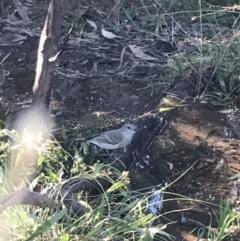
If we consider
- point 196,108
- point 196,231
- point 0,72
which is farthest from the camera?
point 0,72

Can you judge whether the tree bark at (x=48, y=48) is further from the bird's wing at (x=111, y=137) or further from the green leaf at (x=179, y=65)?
the green leaf at (x=179, y=65)

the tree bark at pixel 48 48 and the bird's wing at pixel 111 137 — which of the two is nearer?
the tree bark at pixel 48 48

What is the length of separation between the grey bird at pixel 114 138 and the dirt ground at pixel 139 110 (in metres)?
0.16

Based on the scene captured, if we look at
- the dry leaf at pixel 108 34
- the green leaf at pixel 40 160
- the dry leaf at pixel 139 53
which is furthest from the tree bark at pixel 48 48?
the dry leaf at pixel 108 34

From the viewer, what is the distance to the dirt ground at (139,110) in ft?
10.5

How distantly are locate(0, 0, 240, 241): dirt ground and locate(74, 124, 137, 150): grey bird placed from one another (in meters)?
0.16

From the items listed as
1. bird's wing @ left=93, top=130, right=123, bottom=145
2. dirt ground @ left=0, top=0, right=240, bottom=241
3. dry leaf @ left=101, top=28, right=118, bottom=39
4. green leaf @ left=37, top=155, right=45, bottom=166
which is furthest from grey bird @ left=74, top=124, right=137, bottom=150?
dry leaf @ left=101, top=28, right=118, bottom=39

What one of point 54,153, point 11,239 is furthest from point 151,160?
point 11,239

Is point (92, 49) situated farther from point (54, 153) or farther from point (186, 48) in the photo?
point (54, 153)

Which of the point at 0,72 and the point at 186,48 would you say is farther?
the point at 186,48

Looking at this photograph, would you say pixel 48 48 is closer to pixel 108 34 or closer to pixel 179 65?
pixel 179 65

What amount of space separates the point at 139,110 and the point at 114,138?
66 centimetres

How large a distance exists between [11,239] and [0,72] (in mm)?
2172

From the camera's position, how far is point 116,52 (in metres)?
4.86
